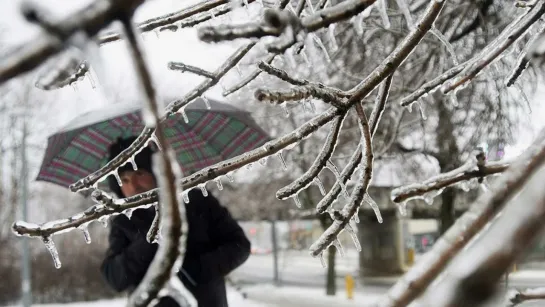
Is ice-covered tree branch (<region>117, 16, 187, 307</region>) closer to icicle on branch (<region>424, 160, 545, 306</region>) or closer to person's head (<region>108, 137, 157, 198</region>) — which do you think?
icicle on branch (<region>424, 160, 545, 306</region>)

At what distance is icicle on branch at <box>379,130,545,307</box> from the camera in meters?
0.44

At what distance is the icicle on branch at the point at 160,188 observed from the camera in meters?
0.39

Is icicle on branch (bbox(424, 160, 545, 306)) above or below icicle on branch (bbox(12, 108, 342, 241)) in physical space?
below

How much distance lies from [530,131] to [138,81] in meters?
6.70

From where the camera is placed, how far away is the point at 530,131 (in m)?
6.50

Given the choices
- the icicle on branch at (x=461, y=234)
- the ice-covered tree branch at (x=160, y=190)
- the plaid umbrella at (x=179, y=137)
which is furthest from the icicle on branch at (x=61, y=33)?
the plaid umbrella at (x=179, y=137)

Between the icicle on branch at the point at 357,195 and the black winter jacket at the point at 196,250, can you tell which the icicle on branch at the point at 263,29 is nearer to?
the icicle on branch at the point at 357,195

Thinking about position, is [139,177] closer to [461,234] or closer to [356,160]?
[356,160]

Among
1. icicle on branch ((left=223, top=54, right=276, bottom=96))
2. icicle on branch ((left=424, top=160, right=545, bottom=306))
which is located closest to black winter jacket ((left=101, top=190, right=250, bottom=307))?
icicle on branch ((left=223, top=54, right=276, bottom=96))

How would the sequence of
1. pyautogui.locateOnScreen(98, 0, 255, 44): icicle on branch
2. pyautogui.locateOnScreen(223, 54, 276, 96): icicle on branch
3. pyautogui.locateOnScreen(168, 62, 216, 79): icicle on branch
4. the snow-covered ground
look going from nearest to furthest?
pyautogui.locateOnScreen(98, 0, 255, 44): icicle on branch → pyautogui.locateOnScreen(168, 62, 216, 79): icicle on branch → pyautogui.locateOnScreen(223, 54, 276, 96): icicle on branch → the snow-covered ground

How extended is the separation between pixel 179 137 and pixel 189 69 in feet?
5.45

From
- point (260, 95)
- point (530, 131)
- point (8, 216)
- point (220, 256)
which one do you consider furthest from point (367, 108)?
point (8, 216)

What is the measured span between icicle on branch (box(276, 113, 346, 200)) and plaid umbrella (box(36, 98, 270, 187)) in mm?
1559

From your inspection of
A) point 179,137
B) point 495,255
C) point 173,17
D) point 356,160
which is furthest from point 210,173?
point 179,137
